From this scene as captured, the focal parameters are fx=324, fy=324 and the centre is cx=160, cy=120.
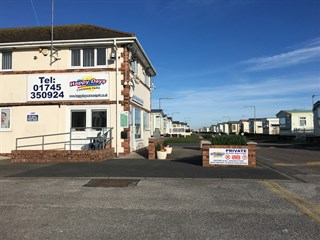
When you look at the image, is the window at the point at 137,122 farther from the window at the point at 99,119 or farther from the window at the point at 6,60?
the window at the point at 6,60

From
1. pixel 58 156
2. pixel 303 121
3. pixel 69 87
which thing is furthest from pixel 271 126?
pixel 58 156

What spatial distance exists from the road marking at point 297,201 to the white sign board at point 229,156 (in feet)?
10.9

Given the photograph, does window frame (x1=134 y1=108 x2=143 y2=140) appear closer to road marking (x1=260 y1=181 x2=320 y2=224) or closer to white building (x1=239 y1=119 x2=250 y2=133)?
road marking (x1=260 y1=181 x2=320 y2=224)

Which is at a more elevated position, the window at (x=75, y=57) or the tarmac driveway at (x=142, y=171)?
the window at (x=75, y=57)

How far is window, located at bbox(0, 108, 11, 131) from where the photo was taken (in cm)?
1811

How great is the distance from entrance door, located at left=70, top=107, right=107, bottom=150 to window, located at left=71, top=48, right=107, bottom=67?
2.45 metres

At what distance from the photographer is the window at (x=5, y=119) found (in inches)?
713

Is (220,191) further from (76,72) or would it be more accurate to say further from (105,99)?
(76,72)

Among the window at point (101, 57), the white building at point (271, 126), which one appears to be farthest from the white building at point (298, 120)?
the window at point (101, 57)

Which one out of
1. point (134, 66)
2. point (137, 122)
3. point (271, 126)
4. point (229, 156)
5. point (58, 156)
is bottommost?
point (58, 156)

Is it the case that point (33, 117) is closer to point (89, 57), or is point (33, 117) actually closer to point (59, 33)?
point (89, 57)

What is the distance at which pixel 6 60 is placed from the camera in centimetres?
1838

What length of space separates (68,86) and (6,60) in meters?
4.15

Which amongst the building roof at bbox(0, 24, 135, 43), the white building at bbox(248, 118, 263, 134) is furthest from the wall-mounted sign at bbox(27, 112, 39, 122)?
the white building at bbox(248, 118, 263, 134)
